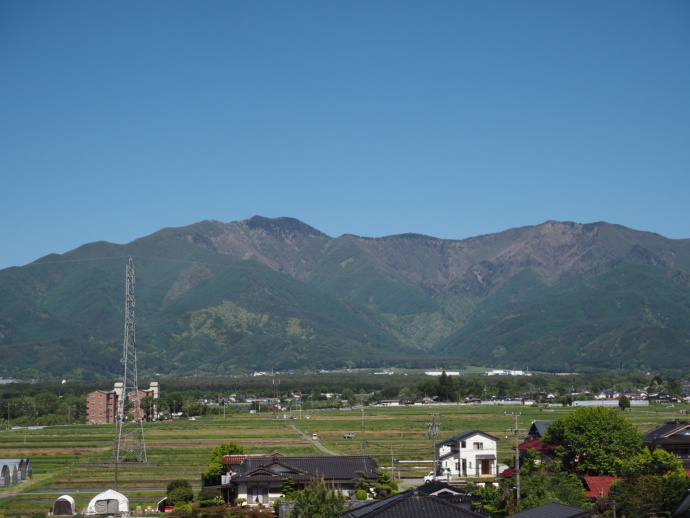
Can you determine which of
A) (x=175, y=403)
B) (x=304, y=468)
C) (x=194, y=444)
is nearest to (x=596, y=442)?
(x=304, y=468)

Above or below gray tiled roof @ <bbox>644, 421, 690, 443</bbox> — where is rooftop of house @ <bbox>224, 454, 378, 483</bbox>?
below

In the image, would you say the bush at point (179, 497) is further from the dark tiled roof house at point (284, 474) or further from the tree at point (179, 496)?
the dark tiled roof house at point (284, 474)

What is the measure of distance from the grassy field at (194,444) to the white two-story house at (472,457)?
196 cm

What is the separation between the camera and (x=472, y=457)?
193 feet

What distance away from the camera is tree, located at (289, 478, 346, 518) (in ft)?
113

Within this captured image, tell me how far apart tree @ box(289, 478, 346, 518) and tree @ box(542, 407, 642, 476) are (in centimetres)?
1639

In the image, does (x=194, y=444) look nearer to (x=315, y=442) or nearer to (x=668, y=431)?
(x=315, y=442)

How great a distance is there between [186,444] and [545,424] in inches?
1319

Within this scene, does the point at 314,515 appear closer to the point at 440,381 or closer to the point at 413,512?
the point at 413,512

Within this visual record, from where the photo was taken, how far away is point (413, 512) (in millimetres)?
29734

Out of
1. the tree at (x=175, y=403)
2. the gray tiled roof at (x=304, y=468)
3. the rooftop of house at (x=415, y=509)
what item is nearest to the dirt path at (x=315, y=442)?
the gray tiled roof at (x=304, y=468)

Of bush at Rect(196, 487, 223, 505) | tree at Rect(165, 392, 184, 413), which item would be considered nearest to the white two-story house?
bush at Rect(196, 487, 223, 505)

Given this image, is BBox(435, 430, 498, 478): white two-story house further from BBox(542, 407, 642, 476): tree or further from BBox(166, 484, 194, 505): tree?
BBox(166, 484, 194, 505): tree

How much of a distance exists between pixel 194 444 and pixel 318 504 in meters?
47.0
